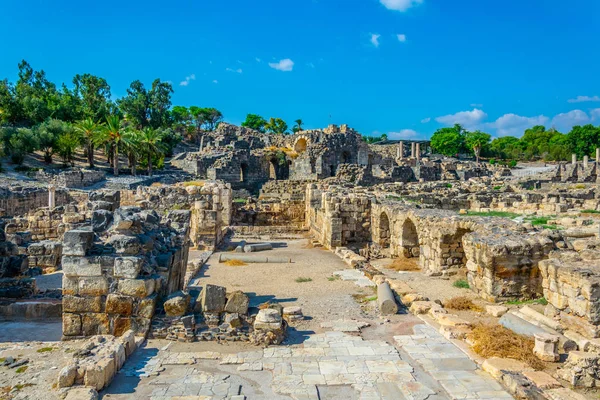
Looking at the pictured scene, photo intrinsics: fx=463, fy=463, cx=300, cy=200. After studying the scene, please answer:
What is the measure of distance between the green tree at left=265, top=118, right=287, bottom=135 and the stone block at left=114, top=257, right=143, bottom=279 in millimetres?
66949

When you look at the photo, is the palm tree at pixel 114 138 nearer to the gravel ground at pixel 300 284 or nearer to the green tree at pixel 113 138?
the green tree at pixel 113 138

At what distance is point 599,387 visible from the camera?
5473 mm

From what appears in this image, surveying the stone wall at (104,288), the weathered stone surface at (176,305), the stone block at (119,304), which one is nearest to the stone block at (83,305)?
the stone wall at (104,288)

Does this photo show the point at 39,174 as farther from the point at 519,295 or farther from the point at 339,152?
the point at 519,295

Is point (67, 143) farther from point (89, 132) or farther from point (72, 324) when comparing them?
point (72, 324)

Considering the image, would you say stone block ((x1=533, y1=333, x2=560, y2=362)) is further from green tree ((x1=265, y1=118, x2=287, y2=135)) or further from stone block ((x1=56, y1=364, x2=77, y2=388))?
green tree ((x1=265, y1=118, x2=287, y2=135))

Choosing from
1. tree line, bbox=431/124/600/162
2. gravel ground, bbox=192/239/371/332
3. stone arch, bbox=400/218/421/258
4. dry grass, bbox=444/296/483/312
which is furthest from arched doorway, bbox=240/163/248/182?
tree line, bbox=431/124/600/162

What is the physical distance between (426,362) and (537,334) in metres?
1.62

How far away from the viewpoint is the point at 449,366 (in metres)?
6.15

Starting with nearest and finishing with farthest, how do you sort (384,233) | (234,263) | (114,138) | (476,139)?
(234,263) → (384,233) → (114,138) → (476,139)

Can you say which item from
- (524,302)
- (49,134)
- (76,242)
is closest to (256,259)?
(524,302)

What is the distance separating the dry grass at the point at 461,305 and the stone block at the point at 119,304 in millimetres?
5760

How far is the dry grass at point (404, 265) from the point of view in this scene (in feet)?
43.6

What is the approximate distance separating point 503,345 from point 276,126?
68.5 metres
